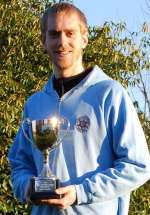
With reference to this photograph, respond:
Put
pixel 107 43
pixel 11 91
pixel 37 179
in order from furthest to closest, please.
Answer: pixel 107 43
pixel 11 91
pixel 37 179

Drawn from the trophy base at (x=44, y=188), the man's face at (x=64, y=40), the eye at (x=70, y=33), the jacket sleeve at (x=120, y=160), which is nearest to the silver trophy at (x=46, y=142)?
the trophy base at (x=44, y=188)

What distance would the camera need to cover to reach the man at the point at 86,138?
10.3 ft

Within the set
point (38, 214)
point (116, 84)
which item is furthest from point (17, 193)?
point (116, 84)

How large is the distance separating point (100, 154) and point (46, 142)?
223mm

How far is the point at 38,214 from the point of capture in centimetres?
323

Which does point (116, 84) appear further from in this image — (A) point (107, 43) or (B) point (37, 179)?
(A) point (107, 43)

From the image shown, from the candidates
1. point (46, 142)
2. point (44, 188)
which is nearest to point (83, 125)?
point (46, 142)

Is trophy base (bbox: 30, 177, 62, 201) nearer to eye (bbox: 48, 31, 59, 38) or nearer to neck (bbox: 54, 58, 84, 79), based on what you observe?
neck (bbox: 54, 58, 84, 79)

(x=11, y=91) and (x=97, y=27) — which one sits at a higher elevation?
(x=97, y=27)

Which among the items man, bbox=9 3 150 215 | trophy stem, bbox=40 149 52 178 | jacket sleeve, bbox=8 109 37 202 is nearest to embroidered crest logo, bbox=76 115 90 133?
man, bbox=9 3 150 215

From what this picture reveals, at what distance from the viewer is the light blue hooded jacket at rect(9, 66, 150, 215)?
10.3ft

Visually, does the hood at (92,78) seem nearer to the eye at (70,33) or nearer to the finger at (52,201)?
the eye at (70,33)

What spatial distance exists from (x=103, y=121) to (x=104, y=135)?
0.06m

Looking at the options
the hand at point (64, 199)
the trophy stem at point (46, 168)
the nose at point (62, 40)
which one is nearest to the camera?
the hand at point (64, 199)
